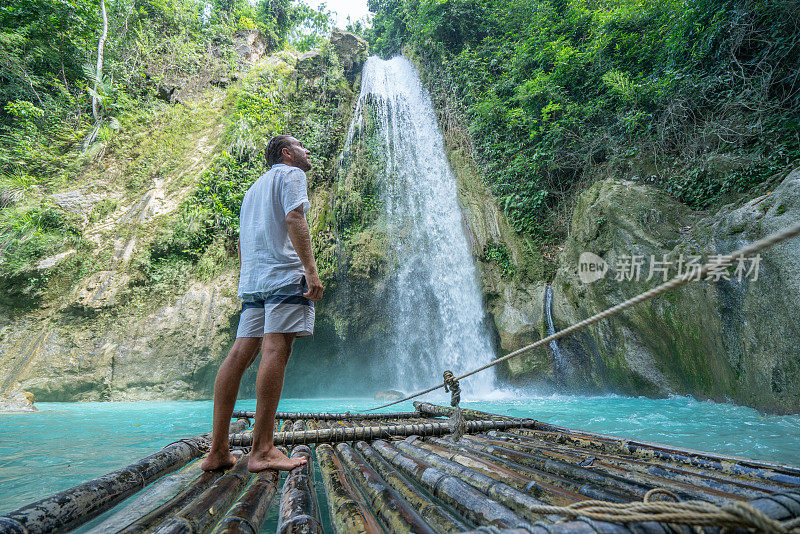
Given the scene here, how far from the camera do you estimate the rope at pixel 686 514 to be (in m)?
0.57

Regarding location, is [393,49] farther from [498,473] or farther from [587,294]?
[498,473]

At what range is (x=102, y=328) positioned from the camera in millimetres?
7379

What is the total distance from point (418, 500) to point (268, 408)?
82 cm

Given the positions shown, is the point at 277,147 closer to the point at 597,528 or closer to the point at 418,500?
the point at 418,500

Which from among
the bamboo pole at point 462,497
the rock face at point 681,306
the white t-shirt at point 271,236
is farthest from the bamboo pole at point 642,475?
the rock face at point 681,306

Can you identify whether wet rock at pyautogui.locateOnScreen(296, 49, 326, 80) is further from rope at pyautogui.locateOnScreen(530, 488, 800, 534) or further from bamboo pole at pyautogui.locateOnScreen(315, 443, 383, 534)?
rope at pyautogui.locateOnScreen(530, 488, 800, 534)

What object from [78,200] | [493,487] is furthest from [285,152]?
[78,200]

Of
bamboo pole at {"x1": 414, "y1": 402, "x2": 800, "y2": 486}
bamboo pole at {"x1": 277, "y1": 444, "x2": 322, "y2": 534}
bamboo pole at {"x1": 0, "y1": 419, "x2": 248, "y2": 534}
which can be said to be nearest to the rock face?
bamboo pole at {"x1": 414, "y1": 402, "x2": 800, "y2": 486}

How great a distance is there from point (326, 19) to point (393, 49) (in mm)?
4227

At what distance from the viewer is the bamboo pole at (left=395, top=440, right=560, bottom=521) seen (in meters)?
0.96

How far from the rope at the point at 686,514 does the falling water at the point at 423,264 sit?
7.60 metres

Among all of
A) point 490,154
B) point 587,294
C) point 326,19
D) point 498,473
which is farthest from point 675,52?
point 326,19

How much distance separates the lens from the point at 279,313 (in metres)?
1.66

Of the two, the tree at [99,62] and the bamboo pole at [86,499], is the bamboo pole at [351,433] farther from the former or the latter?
the tree at [99,62]
